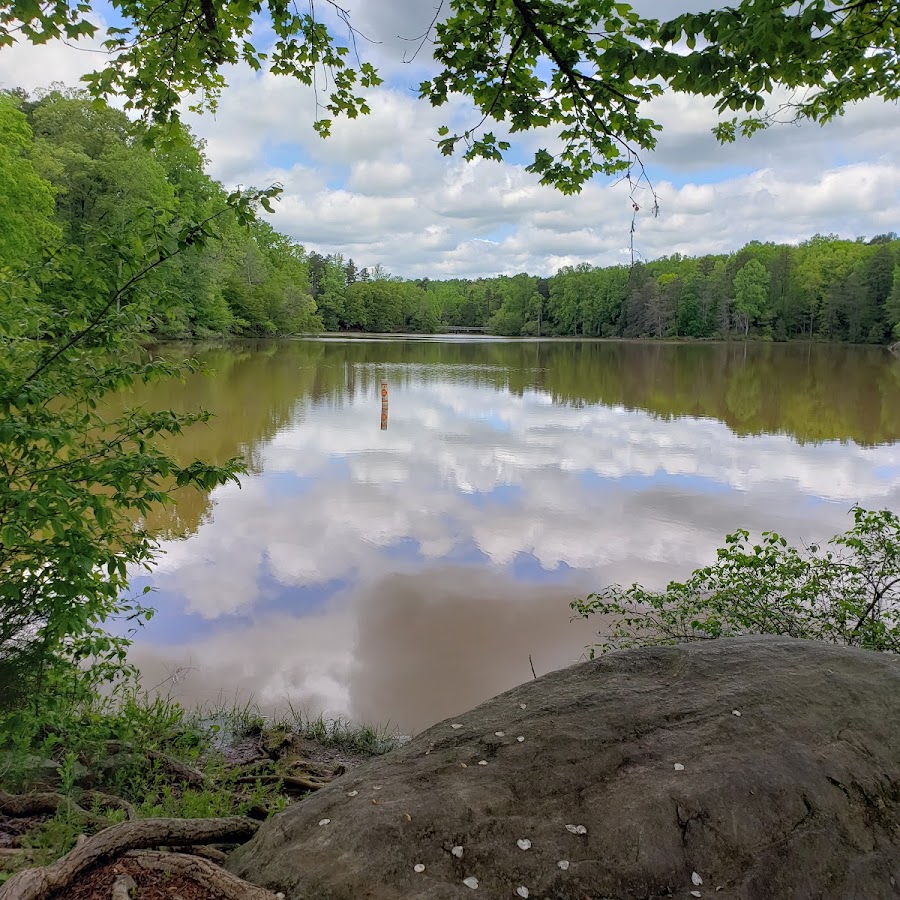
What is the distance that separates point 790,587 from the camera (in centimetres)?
557

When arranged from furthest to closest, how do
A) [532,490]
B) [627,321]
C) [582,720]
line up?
1. [627,321]
2. [532,490]
3. [582,720]

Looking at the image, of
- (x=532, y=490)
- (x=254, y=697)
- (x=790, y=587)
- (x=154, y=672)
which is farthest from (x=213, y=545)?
(x=790, y=587)

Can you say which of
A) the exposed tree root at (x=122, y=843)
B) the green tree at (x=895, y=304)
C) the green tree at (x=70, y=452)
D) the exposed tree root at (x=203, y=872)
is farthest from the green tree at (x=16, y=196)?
the green tree at (x=895, y=304)

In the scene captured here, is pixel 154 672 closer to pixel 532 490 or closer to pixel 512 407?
pixel 532 490

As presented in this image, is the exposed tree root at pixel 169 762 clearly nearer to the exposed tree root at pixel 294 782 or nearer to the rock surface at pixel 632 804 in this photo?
the exposed tree root at pixel 294 782

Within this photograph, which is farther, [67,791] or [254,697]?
[254,697]

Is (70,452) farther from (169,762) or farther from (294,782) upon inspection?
(294,782)

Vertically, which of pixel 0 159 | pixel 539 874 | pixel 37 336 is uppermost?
pixel 0 159

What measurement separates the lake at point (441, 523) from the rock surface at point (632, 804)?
2907 mm

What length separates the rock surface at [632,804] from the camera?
2096mm

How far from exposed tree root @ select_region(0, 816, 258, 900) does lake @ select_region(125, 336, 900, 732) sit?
2603 millimetres

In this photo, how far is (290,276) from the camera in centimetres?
7169

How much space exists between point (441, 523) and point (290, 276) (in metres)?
67.1

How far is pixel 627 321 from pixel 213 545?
3782 inches
